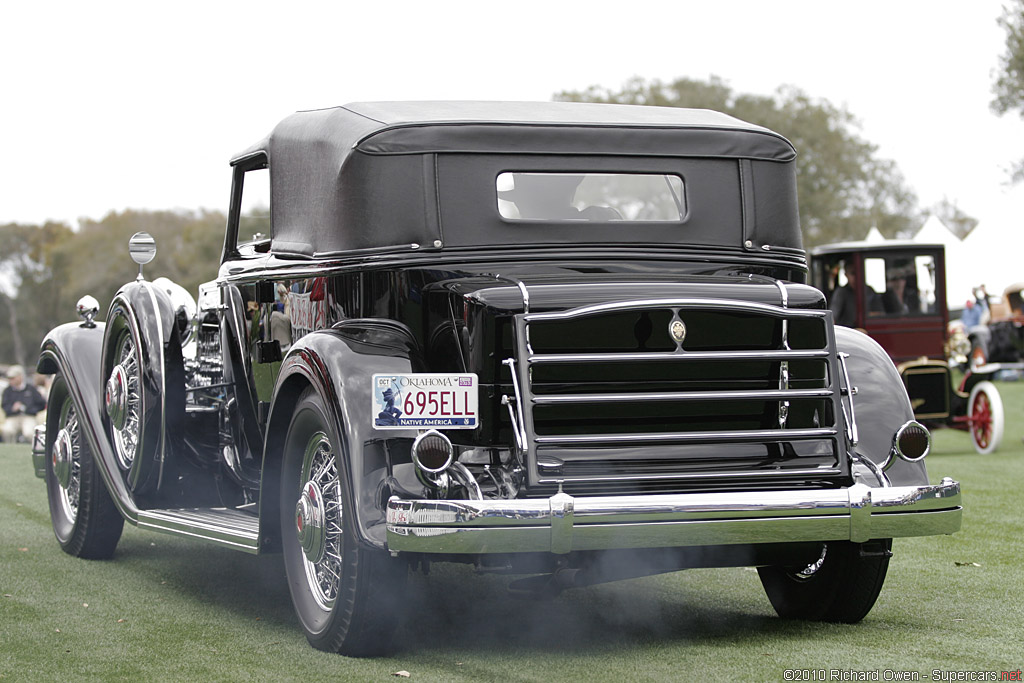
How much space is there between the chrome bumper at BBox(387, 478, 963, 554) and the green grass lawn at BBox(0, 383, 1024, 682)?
1.49ft

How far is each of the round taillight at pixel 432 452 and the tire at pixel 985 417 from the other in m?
9.58

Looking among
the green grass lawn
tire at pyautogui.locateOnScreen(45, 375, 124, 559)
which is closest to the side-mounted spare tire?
tire at pyautogui.locateOnScreen(45, 375, 124, 559)

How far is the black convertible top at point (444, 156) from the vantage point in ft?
16.3

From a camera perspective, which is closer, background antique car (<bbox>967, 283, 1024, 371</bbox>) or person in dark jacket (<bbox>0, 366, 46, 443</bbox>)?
person in dark jacket (<bbox>0, 366, 46, 443</bbox>)

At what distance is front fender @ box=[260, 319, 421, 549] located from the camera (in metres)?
4.38

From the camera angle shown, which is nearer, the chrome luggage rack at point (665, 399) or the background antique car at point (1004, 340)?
the chrome luggage rack at point (665, 399)

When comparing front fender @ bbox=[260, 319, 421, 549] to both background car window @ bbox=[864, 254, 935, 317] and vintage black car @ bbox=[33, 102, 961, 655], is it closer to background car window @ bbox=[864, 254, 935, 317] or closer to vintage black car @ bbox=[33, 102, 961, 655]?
vintage black car @ bbox=[33, 102, 961, 655]

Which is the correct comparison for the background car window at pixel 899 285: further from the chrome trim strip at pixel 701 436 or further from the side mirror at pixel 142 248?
the chrome trim strip at pixel 701 436

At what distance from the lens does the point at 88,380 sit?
22.5 ft

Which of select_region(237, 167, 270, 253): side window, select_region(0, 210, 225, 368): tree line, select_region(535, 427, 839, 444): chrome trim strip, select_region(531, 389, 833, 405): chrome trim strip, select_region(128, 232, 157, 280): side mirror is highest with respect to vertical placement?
select_region(237, 167, 270, 253): side window

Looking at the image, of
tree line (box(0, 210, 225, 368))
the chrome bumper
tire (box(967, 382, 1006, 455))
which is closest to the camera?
the chrome bumper

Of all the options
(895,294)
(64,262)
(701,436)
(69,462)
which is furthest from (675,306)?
(64,262)

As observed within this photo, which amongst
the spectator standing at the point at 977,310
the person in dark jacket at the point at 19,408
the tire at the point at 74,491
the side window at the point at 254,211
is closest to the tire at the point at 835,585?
the side window at the point at 254,211

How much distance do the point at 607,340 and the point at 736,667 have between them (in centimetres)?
121
